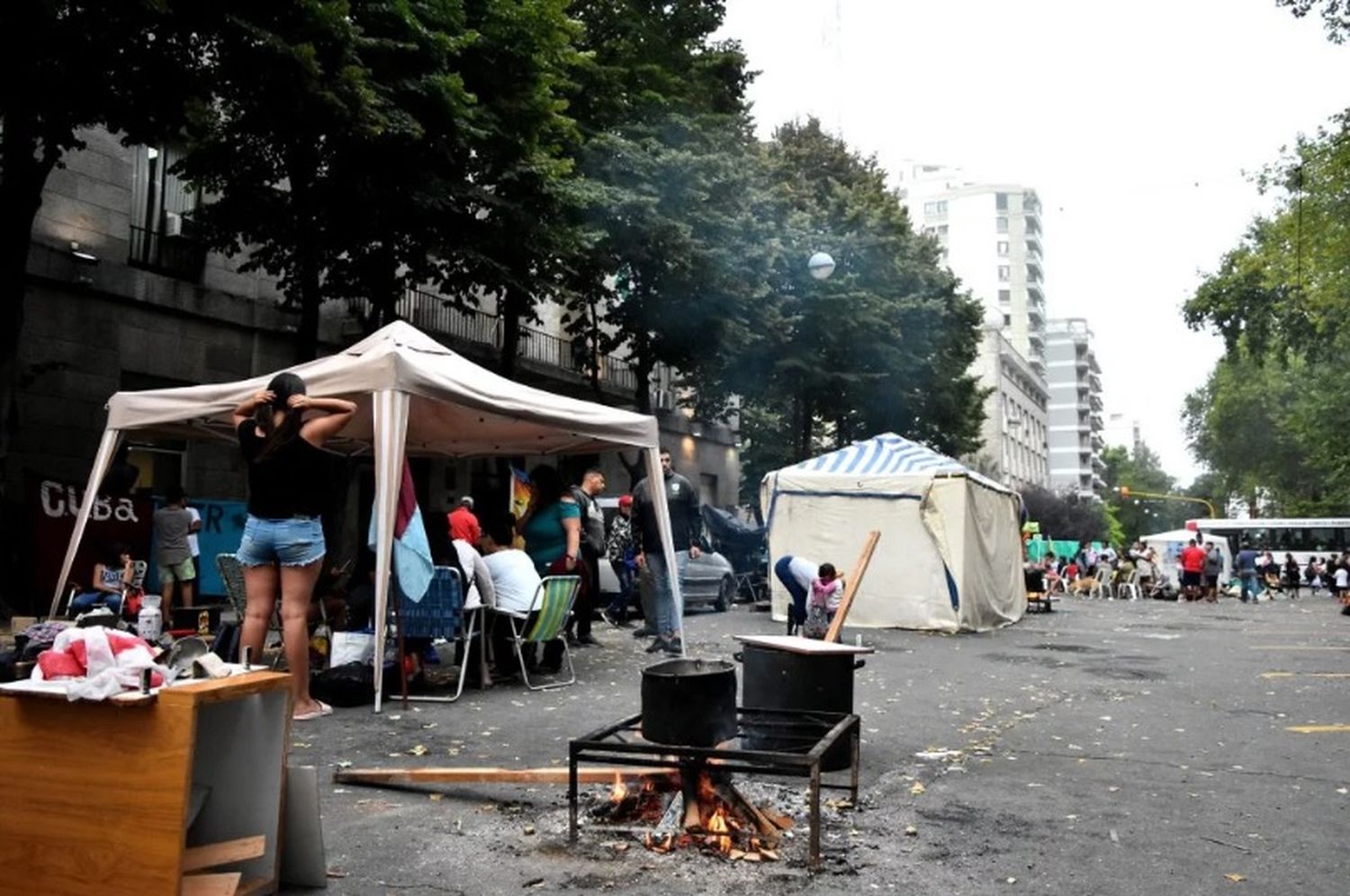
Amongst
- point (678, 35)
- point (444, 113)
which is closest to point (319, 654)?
point (444, 113)

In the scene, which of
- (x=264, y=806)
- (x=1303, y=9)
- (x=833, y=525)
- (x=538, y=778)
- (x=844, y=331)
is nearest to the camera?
(x=264, y=806)

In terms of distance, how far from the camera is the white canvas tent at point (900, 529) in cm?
1545

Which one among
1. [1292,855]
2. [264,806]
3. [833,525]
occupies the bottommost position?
[1292,855]

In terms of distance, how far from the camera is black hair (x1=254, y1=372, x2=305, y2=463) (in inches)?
234

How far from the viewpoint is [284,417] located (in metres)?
5.94

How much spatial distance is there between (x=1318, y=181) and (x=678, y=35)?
1396 cm

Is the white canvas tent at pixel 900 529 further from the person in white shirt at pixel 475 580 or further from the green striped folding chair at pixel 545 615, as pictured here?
the person in white shirt at pixel 475 580

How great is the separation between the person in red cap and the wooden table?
12.7 metres

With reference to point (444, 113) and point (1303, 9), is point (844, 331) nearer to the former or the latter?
point (1303, 9)

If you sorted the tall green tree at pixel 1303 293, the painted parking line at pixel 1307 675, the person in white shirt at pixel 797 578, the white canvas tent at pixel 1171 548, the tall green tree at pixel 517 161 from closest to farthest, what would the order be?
the painted parking line at pixel 1307 675 → the person in white shirt at pixel 797 578 → the tall green tree at pixel 517 161 → the tall green tree at pixel 1303 293 → the white canvas tent at pixel 1171 548

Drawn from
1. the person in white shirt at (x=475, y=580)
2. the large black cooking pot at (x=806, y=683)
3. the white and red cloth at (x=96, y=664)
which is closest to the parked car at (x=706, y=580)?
the person in white shirt at (x=475, y=580)

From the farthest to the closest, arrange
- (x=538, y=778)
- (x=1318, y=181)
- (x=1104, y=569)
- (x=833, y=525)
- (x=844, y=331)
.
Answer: (x=1104, y=569) < (x=844, y=331) < (x=1318, y=181) < (x=833, y=525) < (x=538, y=778)

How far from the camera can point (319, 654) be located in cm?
843

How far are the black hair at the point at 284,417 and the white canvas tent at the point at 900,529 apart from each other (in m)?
11.0
